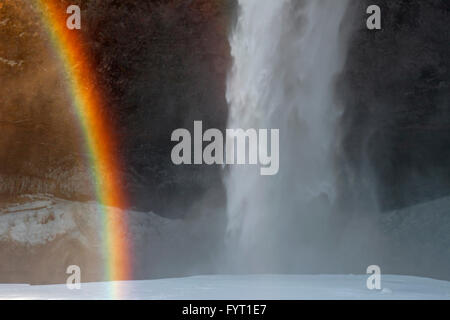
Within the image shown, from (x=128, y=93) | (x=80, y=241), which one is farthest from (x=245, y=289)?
(x=128, y=93)

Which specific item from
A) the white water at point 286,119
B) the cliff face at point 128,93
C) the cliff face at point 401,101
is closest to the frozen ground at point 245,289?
the white water at point 286,119

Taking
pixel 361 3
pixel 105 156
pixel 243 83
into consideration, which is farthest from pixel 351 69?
pixel 105 156

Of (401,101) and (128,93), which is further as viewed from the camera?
(401,101)

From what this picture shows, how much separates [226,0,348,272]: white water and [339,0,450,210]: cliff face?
0.57 metres

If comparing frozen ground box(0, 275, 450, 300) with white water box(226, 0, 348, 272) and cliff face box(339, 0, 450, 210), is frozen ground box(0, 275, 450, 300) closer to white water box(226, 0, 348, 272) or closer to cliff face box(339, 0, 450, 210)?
white water box(226, 0, 348, 272)

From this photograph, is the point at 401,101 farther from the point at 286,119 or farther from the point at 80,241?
the point at 80,241

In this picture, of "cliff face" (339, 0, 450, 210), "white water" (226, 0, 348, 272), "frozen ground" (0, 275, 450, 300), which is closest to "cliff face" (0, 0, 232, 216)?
"white water" (226, 0, 348, 272)

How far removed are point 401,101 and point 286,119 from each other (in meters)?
2.92

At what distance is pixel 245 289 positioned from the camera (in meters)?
11.4

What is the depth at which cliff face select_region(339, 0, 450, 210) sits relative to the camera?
16234mm

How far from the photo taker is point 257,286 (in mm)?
12062

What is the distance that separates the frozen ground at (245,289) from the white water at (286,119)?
279 cm

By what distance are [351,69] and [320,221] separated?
13.2 ft

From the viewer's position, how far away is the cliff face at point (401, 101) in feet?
53.3
